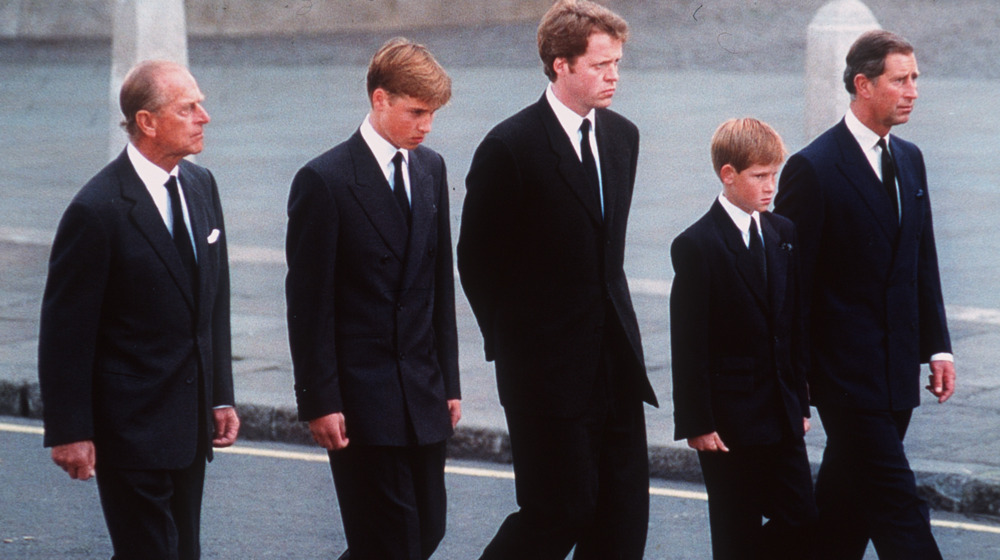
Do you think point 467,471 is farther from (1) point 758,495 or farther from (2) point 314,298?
(2) point 314,298

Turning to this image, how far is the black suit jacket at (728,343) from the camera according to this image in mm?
4430

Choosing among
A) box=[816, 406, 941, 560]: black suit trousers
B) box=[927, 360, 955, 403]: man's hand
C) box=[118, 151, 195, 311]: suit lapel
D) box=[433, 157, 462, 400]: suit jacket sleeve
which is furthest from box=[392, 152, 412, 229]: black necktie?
box=[927, 360, 955, 403]: man's hand

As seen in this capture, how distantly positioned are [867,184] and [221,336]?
1.83 metres

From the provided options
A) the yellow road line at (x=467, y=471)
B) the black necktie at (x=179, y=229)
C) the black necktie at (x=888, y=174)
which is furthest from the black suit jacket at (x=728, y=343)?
the yellow road line at (x=467, y=471)

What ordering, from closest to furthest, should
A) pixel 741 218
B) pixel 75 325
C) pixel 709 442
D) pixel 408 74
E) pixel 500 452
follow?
pixel 75 325 → pixel 408 74 → pixel 709 442 → pixel 741 218 → pixel 500 452

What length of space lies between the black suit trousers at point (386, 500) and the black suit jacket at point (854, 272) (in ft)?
3.89

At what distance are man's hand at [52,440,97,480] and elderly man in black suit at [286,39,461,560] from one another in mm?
541

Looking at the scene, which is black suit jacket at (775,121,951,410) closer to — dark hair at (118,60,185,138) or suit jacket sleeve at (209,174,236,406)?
suit jacket sleeve at (209,174,236,406)

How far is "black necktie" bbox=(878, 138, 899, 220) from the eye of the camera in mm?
4738

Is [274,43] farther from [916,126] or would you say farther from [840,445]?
[840,445]

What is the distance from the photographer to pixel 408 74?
13.5 feet

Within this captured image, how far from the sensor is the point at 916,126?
16578 mm

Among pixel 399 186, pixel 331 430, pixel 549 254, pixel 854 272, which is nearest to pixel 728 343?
pixel 854 272

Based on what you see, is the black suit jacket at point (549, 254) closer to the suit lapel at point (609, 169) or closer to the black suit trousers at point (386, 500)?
the suit lapel at point (609, 169)
